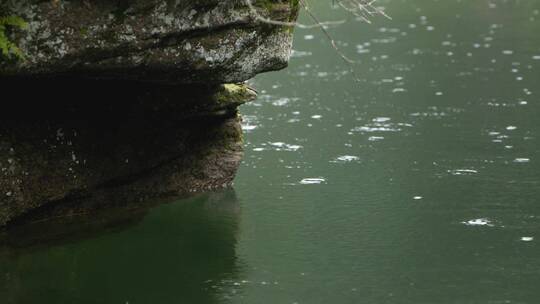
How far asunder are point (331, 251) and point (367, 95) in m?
11.3

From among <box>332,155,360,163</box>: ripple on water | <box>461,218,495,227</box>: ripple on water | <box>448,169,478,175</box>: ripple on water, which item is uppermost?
<box>448,169,478,175</box>: ripple on water

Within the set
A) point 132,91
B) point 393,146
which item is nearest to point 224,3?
point 132,91

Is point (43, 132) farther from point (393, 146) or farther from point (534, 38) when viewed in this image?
point (534, 38)

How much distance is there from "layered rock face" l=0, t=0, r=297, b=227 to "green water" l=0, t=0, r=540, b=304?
0.75 m

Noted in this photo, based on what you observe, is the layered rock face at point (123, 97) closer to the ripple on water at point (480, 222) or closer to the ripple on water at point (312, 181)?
the ripple on water at point (312, 181)

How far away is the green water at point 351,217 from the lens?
35.4 feet

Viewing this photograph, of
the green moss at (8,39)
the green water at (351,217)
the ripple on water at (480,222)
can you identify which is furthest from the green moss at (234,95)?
the green moss at (8,39)

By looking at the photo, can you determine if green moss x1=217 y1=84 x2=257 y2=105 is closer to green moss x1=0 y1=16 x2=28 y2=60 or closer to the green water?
the green water

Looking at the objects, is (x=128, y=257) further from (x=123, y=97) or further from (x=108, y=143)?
(x=123, y=97)

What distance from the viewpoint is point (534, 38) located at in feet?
97.0

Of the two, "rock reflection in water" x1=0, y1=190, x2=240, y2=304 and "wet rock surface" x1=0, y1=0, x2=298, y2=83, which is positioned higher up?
"wet rock surface" x1=0, y1=0, x2=298, y2=83

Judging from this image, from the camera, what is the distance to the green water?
1078 cm

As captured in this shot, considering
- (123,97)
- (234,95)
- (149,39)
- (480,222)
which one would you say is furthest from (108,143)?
(480,222)

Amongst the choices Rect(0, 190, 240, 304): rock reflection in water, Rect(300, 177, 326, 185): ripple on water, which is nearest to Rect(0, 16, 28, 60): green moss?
Rect(0, 190, 240, 304): rock reflection in water
